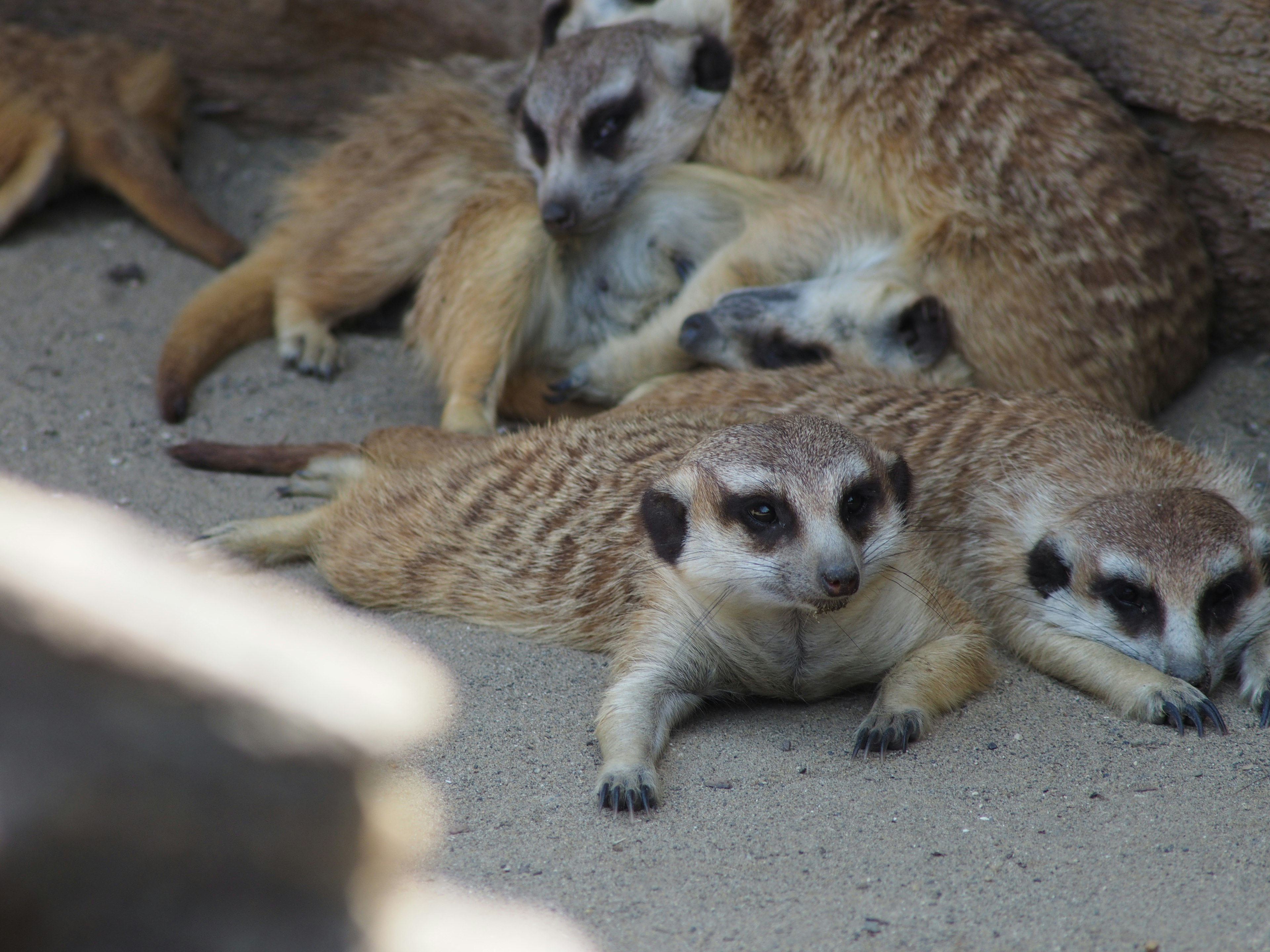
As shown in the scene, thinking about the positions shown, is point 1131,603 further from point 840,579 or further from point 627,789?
point 627,789

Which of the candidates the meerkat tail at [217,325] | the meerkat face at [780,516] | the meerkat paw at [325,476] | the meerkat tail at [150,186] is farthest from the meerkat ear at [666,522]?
the meerkat tail at [150,186]

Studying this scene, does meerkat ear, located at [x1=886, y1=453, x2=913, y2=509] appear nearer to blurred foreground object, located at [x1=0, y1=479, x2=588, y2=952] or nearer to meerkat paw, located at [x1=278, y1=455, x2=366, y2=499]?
meerkat paw, located at [x1=278, y1=455, x2=366, y2=499]

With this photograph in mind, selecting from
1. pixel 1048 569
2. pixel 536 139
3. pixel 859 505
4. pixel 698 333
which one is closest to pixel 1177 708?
pixel 1048 569

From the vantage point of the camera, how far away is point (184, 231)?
157 inches

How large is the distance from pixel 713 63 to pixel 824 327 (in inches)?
35.0

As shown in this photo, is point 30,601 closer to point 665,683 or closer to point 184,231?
point 665,683

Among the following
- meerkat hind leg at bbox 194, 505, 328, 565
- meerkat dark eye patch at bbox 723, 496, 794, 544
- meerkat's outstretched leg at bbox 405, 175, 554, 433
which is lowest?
meerkat hind leg at bbox 194, 505, 328, 565

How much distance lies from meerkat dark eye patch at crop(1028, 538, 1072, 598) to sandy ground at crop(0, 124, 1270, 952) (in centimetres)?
17

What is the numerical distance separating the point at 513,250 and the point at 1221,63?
5.86 feet

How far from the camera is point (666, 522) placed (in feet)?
7.14

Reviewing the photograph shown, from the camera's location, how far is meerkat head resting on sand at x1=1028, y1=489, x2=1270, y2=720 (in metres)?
2.21

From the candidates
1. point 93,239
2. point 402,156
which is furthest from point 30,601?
point 93,239

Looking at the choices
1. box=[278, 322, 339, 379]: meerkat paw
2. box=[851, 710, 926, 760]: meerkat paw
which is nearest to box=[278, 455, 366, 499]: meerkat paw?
box=[278, 322, 339, 379]: meerkat paw

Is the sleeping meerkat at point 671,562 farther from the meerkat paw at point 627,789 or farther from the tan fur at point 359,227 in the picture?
the tan fur at point 359,227
